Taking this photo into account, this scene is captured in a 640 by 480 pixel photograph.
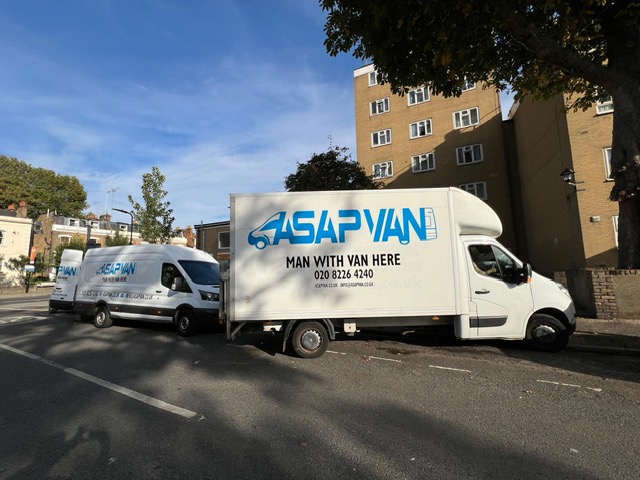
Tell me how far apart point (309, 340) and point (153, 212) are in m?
23.0

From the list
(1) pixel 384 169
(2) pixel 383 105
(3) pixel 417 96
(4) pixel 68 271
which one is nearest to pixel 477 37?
(4) pixel 68 271

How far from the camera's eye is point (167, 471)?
10.7 feet

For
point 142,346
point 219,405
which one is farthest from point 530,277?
point 142,346

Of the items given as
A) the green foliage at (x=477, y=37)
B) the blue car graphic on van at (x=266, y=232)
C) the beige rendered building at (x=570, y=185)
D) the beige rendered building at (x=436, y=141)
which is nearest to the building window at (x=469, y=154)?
the beige rendered building at (x=436, y=141)

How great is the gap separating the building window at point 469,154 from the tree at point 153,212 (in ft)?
69.5

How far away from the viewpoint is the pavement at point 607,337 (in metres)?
7.07

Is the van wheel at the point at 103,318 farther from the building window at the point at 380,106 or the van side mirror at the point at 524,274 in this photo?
the building window at the point at 380,106

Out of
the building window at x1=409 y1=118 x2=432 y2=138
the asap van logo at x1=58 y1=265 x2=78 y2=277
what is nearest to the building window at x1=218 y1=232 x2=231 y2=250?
the building window at x1=409 y1=118 x2=432 y2=138

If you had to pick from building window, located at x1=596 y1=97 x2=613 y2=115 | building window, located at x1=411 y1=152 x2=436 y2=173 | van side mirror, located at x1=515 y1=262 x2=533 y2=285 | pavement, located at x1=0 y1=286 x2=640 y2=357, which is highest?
building window, located at x1=411 y1=152 x2=436 y2=173

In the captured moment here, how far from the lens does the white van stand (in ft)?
32.9

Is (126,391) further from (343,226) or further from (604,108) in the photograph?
(604,108)

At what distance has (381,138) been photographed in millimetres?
30344

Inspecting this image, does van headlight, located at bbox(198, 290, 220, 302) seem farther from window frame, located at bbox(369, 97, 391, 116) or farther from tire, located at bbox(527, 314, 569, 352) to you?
window frame, located at bbox(369, 97, 391, 116)

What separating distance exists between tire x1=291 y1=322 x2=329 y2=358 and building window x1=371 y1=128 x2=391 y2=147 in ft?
82.9
